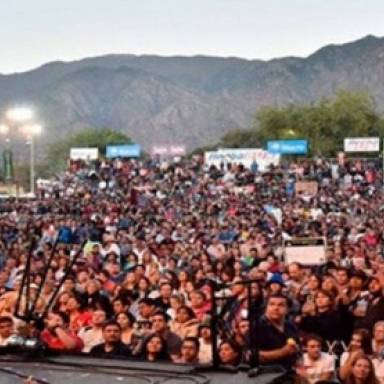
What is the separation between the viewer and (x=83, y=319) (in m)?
9.80

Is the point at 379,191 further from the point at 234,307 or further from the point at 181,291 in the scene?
the point at 234,307

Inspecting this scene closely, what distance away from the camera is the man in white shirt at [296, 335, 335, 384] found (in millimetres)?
7352

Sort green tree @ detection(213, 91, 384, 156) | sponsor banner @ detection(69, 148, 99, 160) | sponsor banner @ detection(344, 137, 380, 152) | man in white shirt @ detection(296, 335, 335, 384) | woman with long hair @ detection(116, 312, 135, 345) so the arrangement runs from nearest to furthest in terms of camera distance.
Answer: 1. man in white shirt @ detection(296, 335, 335, 384)
2. woman with long hair @ detection(116, 312, 135, 345)
3. sponsor banner @ detection(344, 137, 380, 152)
4. sponsor banner @ detection(69, 148, 99, 160)
5. green tree @ detection(213, 91, 384, 156)

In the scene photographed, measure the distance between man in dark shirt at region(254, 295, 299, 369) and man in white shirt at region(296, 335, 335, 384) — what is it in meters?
0.14

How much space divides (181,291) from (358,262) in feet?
11.4

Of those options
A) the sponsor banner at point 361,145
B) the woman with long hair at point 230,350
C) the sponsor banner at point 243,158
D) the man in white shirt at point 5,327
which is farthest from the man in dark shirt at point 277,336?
the sponsor banner at point 361,145

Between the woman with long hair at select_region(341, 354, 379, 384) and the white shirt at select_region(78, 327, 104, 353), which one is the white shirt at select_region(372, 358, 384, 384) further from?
the white shirt at select_region(78, 327, 104, 353)

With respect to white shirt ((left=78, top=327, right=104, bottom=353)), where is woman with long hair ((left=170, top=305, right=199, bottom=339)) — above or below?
above

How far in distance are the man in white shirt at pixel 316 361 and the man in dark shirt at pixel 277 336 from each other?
14 cm

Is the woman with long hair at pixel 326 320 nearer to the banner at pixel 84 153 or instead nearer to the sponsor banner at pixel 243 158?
the sponsor banner at pixel 243 158

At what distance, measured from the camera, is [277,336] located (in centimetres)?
714

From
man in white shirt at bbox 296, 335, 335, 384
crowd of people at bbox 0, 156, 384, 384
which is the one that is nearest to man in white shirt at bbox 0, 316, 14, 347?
crowd of people at bbox 0, 156, 384, 384

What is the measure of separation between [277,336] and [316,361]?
57 centimetres

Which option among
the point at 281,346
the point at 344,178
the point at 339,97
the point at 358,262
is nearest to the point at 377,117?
the point at 339,97
